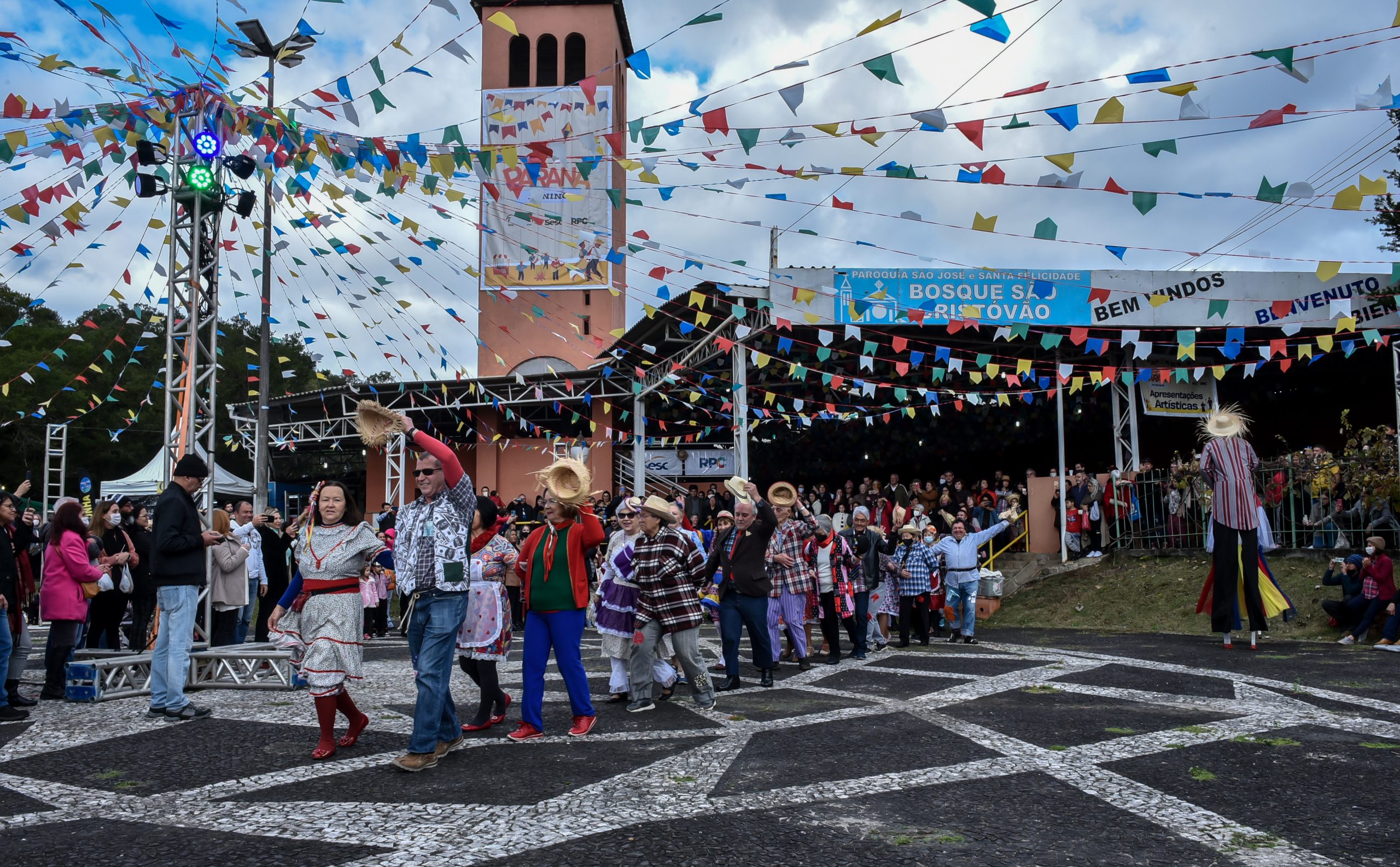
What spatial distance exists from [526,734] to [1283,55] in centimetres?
579

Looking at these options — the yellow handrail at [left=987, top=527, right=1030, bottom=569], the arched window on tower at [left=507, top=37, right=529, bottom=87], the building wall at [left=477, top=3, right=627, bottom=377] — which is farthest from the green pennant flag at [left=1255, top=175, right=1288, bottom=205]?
the arched window on tower at [left=507, top=37, right=529, bottom=87]

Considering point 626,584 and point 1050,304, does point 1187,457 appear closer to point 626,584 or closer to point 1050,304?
point 1050,304

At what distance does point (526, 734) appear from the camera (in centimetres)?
636

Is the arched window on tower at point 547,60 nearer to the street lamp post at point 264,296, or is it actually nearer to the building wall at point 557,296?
the building wall at point 557,296

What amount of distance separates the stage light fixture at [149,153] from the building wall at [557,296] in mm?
21079

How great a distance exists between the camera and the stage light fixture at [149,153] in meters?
8.80

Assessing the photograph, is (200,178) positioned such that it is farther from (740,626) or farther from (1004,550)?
(1004,550)

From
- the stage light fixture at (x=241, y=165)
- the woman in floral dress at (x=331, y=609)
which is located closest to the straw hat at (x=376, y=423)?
the woman in floral dress at (x=331, y=609)

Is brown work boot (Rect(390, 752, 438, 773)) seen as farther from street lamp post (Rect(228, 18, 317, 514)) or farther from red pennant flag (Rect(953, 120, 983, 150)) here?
street lamp post (Rect(228, 18, 317, 514))

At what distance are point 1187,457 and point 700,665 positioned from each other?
2022 cm

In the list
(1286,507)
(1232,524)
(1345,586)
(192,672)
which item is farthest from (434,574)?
(1286,507)

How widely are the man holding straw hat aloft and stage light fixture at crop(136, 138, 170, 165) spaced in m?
10.2

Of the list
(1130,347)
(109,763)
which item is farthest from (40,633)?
(1130,347)

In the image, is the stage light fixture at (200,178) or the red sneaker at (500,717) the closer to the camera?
the red sneaker at (500,717)
